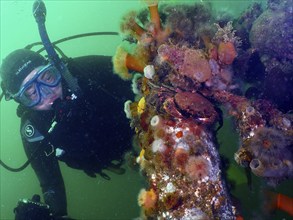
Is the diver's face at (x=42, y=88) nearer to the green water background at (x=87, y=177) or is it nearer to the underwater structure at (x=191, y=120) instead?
the green water background at (x=87, y=177)

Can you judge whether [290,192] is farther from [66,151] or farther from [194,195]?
[66,151]

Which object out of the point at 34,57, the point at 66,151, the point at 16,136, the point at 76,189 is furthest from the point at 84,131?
the point at 16,136

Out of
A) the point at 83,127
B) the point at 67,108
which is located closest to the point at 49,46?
the point at 67,108

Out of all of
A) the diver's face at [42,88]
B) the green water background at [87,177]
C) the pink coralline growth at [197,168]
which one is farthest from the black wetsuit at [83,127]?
the pink coralline growth at [197,168]

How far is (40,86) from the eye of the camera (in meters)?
5.55

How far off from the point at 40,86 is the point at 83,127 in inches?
45.9

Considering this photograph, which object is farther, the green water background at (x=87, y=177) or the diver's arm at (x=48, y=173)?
the diver's arm at (x=48, y=173)

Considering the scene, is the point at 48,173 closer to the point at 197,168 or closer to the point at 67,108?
the point at 67,108

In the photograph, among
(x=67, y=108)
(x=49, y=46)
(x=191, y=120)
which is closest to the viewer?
(x=191, y=120)

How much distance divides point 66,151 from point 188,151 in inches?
136

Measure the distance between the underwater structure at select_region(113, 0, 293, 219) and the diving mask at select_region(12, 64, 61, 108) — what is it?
2.13m

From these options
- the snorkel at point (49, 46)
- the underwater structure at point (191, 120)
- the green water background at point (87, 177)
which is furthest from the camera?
the green water background at point (87, 177)

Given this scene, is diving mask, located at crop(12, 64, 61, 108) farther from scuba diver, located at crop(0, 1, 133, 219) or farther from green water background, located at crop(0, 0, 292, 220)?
green water background, located at crop(0, 0, 292, 220)

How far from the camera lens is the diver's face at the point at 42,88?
548cm
